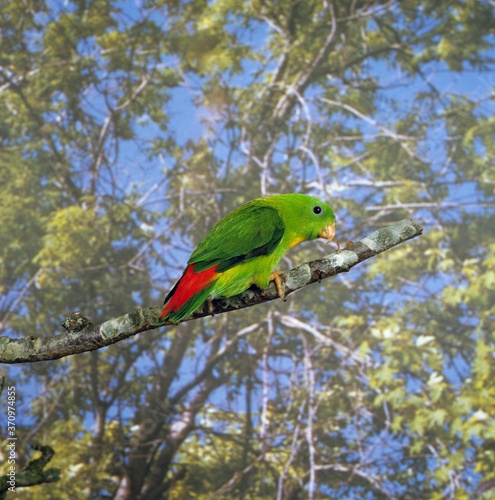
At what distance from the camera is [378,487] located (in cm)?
438

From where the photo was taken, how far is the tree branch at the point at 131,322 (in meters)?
1.34

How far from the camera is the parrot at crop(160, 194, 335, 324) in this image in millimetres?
1348

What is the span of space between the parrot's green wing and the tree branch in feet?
0.37

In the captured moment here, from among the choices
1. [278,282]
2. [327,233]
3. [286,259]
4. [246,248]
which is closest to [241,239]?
[246,248]

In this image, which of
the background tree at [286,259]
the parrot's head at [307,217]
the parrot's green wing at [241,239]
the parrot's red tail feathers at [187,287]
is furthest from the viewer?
the background tree at [286,259]

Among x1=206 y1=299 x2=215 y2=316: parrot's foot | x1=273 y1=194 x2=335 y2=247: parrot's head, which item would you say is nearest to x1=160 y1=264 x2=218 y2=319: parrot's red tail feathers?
x1=206 y1=299 x2=215 y2=316: parrot's foot

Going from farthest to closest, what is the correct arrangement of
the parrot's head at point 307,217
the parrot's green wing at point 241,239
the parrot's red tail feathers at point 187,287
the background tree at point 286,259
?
the background tree at point 286,259, the parrot's head at point 307,217, the parrot's green wing at point 241,239, the parrot's red tail feathers at point 187,287

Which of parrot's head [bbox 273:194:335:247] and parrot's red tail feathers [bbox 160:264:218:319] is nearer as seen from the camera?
parrot's red tail feathers [bbox 160:264:218:319]

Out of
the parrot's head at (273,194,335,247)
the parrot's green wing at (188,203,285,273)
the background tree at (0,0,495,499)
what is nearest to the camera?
the parrot's green wing at (188,203,285,273)

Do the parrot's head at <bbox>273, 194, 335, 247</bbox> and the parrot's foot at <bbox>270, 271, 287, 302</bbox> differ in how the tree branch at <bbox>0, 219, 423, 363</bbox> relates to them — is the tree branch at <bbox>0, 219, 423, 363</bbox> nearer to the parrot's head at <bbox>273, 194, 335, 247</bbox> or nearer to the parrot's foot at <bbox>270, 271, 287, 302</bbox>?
the parrot's foot at <bbox>270, 271, 287, 302</bbox>

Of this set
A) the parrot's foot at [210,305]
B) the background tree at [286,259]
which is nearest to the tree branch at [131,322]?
the parrot's foot at [210,305]

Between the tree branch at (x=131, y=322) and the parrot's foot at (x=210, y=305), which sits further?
the parrot's foot at (x=210, y=305)

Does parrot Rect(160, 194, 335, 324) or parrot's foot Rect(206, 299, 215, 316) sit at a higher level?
parrot Rect(160, 194, 335, 324)

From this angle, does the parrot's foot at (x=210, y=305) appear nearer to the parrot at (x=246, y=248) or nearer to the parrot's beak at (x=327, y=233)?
the parrot at (x=246, y=248)
